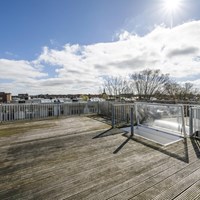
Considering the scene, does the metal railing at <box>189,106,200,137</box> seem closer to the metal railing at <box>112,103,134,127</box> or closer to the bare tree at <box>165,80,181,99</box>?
the metal railing at <box>112,103,134,127</box>

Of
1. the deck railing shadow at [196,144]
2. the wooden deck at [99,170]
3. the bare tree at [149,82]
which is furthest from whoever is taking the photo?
the bare tree at [149,82]

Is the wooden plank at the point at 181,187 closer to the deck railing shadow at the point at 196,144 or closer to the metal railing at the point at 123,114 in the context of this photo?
the deck railing shadow at the point at 196,144

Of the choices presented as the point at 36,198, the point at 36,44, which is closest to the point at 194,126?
the point at 36,198

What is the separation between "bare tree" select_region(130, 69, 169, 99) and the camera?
23356 mm

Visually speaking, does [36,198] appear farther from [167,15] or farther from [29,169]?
[167,15]

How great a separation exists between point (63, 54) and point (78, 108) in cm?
576

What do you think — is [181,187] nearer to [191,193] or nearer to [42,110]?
[191,193]

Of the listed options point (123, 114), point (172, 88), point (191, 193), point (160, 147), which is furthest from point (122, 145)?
point (172, 88)

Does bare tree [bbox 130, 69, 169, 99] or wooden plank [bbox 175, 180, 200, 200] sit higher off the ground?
bare tree [bbox 130, 69, 169, 99]

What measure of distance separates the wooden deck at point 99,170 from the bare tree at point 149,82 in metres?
21.4

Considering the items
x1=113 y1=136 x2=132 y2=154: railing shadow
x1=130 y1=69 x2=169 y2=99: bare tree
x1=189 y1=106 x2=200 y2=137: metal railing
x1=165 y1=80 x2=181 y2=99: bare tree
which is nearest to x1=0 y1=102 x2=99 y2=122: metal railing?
x1=113 y1=136 x2=132 y2=154: railing shadow

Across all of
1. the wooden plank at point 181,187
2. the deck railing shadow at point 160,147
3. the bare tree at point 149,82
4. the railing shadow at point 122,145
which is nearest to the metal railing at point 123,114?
the deck railing shadow at point 160,147

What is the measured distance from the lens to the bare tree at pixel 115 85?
28197 millimetres

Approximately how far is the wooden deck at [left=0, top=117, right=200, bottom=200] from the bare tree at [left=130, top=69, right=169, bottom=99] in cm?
2140
